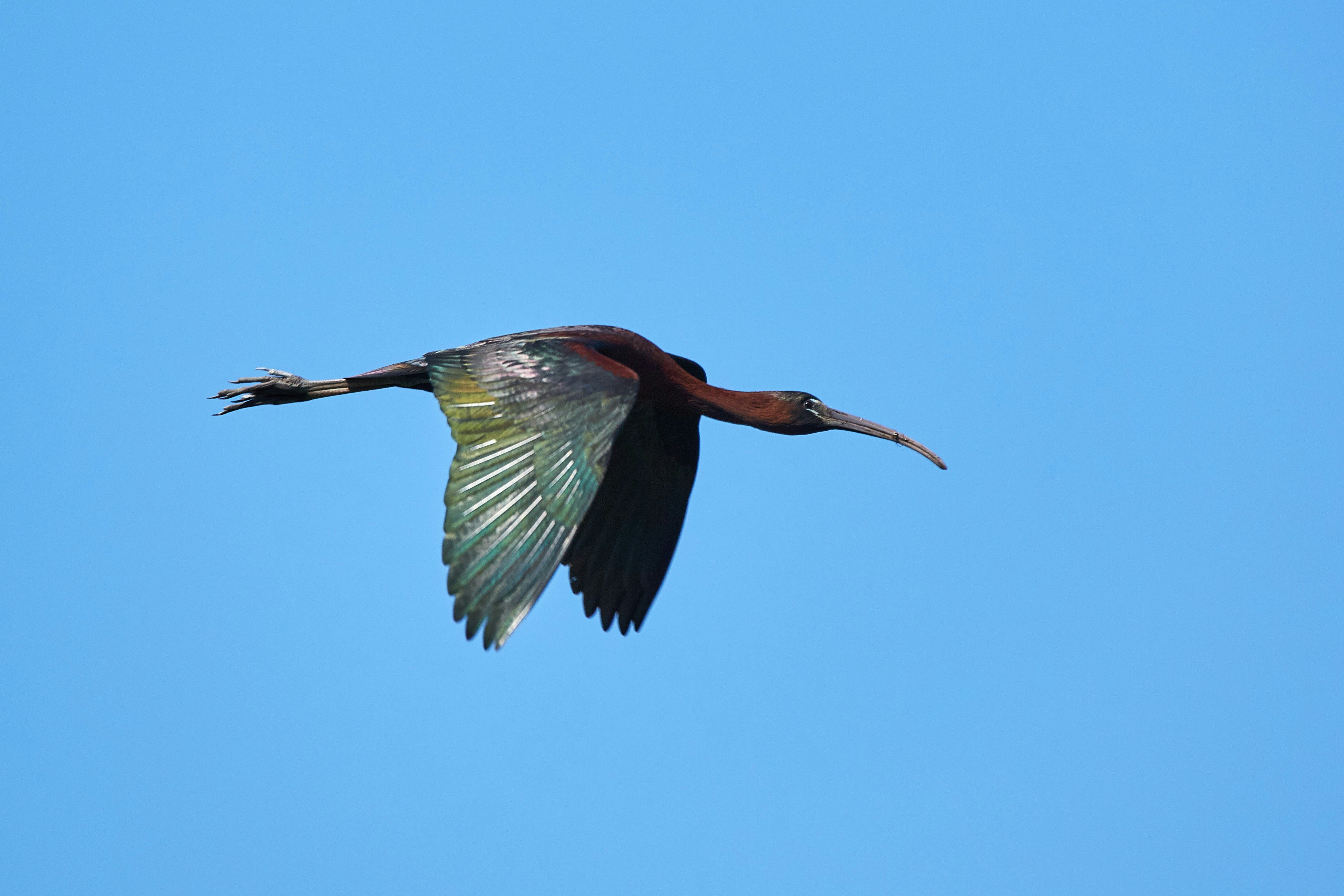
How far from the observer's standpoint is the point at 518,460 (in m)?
9.91

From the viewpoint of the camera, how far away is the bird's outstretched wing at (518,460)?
9.27 metres

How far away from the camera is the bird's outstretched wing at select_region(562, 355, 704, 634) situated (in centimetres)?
1295

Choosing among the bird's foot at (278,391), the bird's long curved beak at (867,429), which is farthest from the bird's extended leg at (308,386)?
the bird's long curved beak at (867,429)

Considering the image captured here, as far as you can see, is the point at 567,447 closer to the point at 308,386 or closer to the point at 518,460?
the point at 518,460

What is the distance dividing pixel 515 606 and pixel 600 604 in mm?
3889

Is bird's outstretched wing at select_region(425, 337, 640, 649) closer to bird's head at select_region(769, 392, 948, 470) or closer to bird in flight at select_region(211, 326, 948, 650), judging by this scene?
bird in flight at select_region(211, 326, 948, 650)

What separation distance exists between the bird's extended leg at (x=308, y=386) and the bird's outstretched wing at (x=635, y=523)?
1.93 meters

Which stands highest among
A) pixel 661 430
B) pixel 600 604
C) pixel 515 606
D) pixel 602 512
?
pixel 661 430

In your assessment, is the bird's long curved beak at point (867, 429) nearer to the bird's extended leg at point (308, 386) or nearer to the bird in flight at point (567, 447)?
the bird in flight at point (567, 447)

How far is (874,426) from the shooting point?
1280 centimetres

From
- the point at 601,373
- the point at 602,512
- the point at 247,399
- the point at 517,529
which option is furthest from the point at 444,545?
the point at 247,399

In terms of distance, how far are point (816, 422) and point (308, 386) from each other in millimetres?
4589

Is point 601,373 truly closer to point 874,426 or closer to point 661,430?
point 661,430

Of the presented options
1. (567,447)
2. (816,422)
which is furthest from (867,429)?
(567,447)
